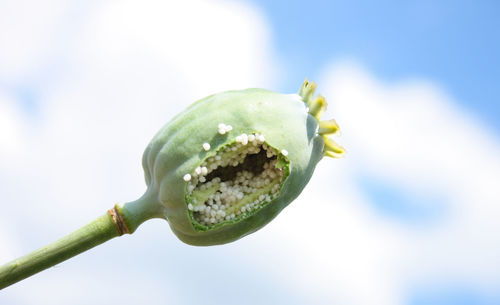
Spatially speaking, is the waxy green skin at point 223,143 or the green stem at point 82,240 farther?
the waxy green skin at point 223,143

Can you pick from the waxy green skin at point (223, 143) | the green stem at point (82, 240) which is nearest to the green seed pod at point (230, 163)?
the waxy green skin at point (223, 143)

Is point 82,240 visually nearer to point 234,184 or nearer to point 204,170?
point 204,170

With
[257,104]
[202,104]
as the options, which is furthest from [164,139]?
[257,104]

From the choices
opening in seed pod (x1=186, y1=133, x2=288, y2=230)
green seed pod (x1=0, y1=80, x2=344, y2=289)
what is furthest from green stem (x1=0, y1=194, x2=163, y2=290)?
opening in seed pod (x1=186, y1=133, x2=288, y2=230)

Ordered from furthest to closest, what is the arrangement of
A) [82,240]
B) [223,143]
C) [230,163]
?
1. [230,163]
2. [223,143]
3. [82,240]

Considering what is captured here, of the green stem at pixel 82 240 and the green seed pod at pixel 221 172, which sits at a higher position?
the green seed pod at pixel 221 172

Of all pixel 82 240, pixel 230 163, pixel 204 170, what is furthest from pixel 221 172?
pixel 82 240

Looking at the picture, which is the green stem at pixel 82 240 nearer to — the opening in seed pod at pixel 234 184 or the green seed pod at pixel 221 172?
the green seed pod at pixel 221 172
